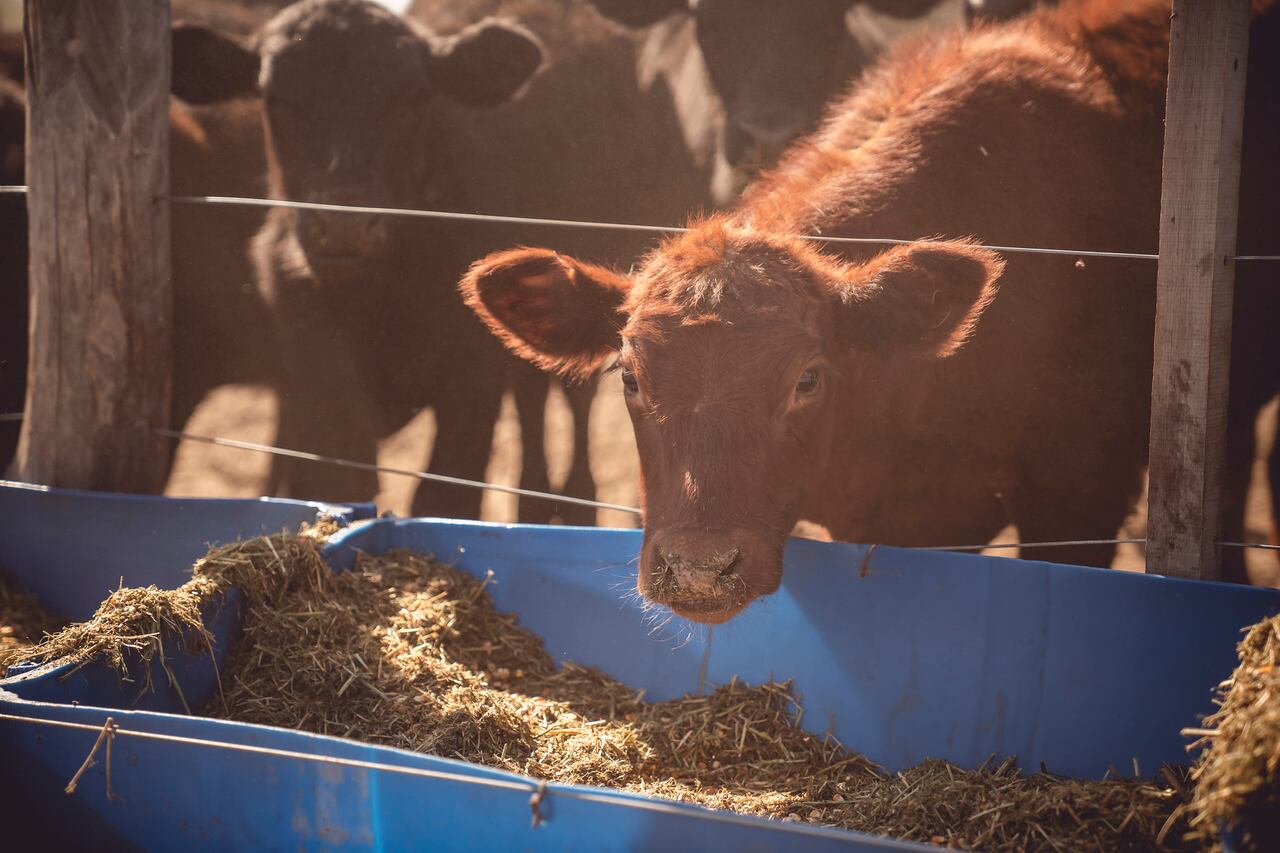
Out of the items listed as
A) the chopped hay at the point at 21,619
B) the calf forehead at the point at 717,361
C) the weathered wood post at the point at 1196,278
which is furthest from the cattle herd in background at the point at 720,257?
the chopped hay at the point at 21,619

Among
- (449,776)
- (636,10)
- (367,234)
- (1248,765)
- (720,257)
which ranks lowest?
(449,776)

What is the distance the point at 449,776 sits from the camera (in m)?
1.68

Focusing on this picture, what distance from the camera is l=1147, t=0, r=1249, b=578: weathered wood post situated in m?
2.49

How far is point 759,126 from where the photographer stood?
5.34 meters

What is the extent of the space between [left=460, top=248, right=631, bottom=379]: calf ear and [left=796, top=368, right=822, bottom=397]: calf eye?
0.58 m

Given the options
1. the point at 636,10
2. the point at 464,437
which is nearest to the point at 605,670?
the point at 464,437

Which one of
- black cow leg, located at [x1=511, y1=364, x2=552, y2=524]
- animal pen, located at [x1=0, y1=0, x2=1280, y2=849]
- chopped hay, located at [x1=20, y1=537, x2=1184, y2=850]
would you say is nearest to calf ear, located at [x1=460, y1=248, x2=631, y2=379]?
animal pen, located at [x1=0, y1=0, x2=1280, y2=849]

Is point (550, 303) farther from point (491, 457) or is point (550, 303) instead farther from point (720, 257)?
point (491, 457)

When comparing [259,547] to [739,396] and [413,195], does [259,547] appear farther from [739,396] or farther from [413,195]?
[413,195]

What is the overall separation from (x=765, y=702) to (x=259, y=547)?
1.44 meters

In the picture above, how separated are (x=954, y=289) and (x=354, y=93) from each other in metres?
3.55

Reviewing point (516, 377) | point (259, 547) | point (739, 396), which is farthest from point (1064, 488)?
point (516, 377)

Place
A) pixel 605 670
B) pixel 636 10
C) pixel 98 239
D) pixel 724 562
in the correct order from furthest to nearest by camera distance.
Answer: pixel 636 10, pixel 98 239, pixel 605 670, pixel 724 562

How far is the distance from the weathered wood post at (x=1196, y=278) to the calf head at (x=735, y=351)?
46 cm
